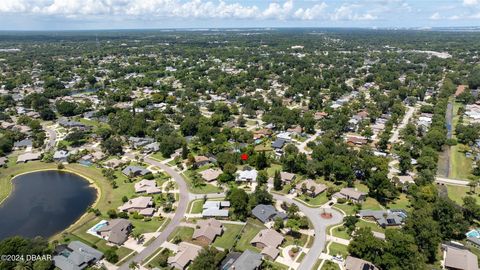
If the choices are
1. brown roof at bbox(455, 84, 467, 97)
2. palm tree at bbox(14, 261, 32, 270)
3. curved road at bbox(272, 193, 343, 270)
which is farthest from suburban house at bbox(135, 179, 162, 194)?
brown roof at bbox(455, 84, 467, 97)

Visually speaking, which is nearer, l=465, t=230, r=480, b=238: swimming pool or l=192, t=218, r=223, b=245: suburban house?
l=192, t=218, r=223, b=245: suburban house

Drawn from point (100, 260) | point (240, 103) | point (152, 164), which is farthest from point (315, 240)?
point (240, 103)

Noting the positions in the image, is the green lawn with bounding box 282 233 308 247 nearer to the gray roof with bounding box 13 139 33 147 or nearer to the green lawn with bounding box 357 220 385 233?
the green lawn with bounding box 357 220 385 233

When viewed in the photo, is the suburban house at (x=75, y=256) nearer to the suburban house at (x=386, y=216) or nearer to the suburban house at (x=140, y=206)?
the suburban house at (x=140, y=206)

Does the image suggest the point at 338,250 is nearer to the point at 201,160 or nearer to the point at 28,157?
the point at 201,160

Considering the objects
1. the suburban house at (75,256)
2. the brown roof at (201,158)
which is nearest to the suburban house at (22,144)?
the brown roof at (201,158)

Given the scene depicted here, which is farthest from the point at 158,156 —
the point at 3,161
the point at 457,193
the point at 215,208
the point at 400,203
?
the point at 457,193

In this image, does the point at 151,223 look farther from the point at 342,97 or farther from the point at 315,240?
the point at 342,97
